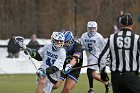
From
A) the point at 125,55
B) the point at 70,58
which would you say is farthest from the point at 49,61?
the point at 125,55

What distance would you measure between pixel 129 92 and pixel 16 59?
1453 cm

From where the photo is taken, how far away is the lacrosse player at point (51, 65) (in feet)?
41.1

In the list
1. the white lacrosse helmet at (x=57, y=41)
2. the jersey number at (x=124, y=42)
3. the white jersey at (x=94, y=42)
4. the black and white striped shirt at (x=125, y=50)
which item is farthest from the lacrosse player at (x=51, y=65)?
the white jersey at (x=94, y=42)

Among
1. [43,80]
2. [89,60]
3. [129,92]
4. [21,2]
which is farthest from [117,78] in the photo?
[21,2]

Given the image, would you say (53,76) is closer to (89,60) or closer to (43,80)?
(43,80)

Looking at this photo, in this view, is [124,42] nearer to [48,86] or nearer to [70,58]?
[48,86]

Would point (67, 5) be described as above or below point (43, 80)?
above

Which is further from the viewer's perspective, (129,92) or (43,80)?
(43,80)

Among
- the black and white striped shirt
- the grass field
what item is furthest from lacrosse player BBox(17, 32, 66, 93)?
the grass field

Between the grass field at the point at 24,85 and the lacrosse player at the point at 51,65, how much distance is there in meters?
4.65

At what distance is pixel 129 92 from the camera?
33.6 feet

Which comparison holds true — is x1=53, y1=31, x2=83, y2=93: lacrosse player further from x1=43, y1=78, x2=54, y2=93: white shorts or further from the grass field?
the grass field

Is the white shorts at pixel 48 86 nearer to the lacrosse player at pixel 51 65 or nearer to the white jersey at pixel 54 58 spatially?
the lacrosse player at pixel 51 65

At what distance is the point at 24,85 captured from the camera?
19547 millimetres
